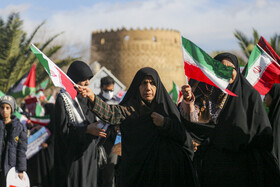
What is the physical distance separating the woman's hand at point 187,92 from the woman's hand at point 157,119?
0.36 metres

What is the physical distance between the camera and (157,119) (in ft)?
16.1

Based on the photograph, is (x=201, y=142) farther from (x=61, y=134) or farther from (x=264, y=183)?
(x=61, y=134)

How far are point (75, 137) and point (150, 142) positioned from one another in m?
1.58

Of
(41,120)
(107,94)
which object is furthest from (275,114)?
(41,120)

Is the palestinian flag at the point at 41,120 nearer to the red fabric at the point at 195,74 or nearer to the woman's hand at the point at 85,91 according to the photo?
the red fabric at the point at 195,74

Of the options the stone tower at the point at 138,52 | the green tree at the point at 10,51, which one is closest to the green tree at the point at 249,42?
the green tree at the point at 10,51

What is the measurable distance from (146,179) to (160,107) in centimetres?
65

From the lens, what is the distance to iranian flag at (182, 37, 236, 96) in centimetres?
489

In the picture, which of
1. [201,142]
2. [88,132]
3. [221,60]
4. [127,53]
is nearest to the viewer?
[221,60]

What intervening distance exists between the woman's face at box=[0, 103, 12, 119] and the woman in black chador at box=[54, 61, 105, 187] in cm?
81

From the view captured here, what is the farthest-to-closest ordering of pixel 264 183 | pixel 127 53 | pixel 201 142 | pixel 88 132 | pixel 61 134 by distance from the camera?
pixel 127 53, pixel 61 134, pixel 88 132, pixel 201 142, pixel 264 183

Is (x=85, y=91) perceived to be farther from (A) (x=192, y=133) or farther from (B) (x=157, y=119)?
(A) (x=192, y=133)

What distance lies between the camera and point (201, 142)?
220 inches

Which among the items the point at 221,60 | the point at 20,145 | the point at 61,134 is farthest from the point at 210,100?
the point at 20,145
